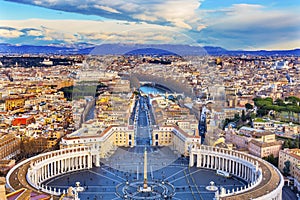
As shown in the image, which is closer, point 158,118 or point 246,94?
point 158,118

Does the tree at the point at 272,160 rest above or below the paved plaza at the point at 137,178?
above

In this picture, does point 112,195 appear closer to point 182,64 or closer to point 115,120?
point 115,120

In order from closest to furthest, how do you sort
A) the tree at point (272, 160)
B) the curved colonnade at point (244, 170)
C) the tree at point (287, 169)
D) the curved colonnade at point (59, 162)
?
1. the curved colonnade at point (244, 170)
2. the curved colonnade at point (59, 162)
3. the tree at point (287, 169)
4. the tree at point (272, 160)

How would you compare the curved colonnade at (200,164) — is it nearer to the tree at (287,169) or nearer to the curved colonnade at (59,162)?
the curved colonnade at (59,162)

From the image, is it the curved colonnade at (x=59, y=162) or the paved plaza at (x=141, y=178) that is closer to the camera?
the paved plaza at (x=141, y=178)

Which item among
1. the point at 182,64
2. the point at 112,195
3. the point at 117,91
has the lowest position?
the point at 112,195

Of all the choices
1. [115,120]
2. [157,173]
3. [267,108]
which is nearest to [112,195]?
[157,173]

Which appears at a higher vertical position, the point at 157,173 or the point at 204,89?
the point at 204,89

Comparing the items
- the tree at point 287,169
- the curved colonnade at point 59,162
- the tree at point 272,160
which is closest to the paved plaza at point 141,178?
the curved colonnade at point 59,162

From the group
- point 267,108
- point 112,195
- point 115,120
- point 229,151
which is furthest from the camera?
point 267,108

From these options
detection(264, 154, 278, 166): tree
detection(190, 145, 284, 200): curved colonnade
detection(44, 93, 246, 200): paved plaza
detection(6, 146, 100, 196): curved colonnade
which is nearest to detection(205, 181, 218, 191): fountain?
detection(44, 93, 246, 200): paved plaza
